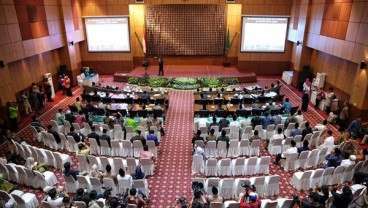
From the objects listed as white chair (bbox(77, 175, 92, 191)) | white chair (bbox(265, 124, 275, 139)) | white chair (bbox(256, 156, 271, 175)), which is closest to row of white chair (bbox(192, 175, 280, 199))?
white chair (bbox(256, 156, 271, 175))

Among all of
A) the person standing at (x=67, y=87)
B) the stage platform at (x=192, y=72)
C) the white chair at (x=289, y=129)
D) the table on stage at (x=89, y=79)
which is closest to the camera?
the white chair at (x=289, y=129)

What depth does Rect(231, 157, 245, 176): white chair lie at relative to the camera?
9.26m

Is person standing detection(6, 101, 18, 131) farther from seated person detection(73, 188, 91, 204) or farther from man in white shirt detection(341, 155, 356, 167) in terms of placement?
man in white shirt detection(341, 155, 356, 167)

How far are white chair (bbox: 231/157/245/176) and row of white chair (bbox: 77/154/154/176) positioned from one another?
2826 mm

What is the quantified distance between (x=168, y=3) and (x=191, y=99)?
8309 mm

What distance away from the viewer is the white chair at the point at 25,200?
7.69 m

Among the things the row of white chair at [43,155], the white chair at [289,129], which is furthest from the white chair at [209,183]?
the white chair at [289,129]

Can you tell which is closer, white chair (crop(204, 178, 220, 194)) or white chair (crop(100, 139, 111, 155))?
white chair (crop(204, 178, 220, 194))

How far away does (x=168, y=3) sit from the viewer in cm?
2081

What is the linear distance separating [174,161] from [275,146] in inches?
157

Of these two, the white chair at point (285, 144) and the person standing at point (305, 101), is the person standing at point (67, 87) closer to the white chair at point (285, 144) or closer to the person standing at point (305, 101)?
the white chair at point (285, 144)

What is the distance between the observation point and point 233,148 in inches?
419

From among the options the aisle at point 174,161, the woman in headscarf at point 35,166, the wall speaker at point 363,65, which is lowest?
the aisle at point 174,161

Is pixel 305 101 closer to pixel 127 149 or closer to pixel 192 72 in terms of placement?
pixel 192 72
